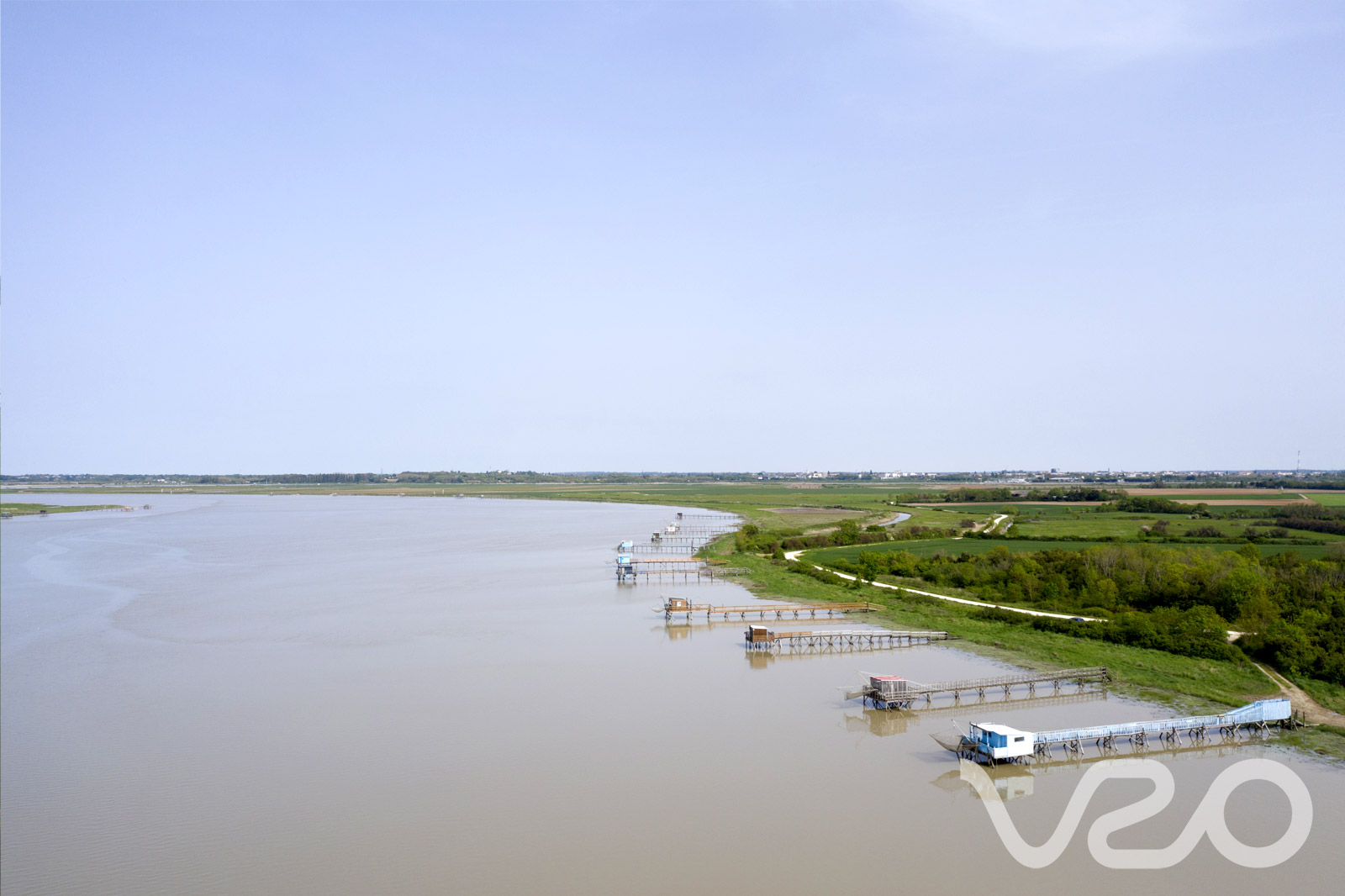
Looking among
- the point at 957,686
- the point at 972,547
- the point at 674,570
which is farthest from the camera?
the point at 972,547

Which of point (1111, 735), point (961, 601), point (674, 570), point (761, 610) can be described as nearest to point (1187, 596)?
point (961, 601)

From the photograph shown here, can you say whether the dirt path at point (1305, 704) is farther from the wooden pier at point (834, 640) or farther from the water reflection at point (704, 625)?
the water reflection at point (704, 625)

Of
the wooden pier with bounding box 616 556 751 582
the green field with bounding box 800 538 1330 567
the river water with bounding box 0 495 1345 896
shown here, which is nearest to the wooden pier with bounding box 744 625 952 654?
the river water with bounding box 0 495 1345 896

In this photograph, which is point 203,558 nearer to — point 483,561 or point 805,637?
point 483,561

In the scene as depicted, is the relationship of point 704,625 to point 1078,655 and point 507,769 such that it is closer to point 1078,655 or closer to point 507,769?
point 1078,655

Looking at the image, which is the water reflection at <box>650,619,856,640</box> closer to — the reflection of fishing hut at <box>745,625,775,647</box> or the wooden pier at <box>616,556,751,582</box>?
the reflection of fishing hut at <box>745,625,775,647</box>

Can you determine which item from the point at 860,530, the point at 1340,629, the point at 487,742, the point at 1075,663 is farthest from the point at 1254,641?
the point at 860,530

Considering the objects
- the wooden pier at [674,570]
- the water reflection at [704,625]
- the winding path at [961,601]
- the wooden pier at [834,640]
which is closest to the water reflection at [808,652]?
the wooden pier at [834,640]
